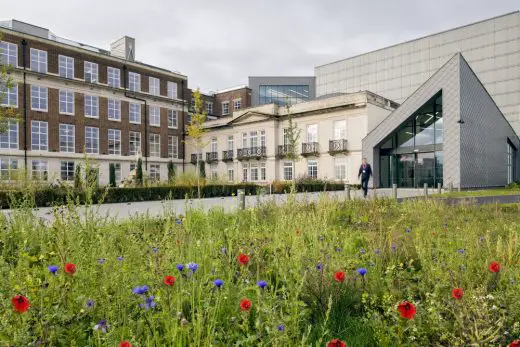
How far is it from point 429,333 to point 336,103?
101 ft

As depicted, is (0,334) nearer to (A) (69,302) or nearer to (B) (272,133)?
(A) (69,302)

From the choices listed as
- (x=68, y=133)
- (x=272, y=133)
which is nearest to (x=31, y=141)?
(x=68, y=133)

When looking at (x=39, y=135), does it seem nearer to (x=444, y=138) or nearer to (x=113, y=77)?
(x=113, y=77)

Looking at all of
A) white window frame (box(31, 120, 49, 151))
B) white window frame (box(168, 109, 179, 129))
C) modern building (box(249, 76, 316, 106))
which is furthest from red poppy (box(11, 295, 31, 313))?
modern building (box(249, 76, 316, 106))

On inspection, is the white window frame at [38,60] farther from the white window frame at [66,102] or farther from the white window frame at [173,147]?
the white window frame at [173,147]

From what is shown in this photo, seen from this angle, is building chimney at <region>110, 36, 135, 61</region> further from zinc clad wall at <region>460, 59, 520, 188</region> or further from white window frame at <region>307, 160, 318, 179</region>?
zinc clad wall at <region>460, 59, 520, 188</region>

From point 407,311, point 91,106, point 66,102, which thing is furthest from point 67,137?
point 407,311

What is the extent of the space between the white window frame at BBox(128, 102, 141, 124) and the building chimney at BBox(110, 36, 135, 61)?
25.2ft

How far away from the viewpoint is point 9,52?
27.8 meters

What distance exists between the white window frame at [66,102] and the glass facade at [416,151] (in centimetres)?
2923

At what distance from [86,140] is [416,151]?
1209 inches

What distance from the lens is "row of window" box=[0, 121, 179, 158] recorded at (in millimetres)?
28422

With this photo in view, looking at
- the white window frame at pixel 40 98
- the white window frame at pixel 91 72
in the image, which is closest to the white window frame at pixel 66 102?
the white window frame at pixel 40 98

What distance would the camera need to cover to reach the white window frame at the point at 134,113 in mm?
36250
